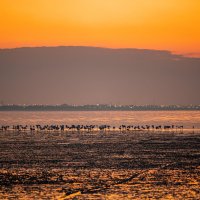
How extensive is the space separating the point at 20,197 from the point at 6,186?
3.71 metres

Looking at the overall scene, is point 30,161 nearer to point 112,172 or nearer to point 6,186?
point 112,172

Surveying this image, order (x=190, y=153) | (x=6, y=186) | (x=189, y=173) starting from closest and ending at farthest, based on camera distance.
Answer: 1. (x=6, y=186)
2. (x=189, y=173)
3. (x=190, y=153)

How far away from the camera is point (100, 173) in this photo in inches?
1651

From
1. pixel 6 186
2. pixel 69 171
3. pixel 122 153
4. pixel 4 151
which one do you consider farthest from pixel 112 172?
pixel 4 151

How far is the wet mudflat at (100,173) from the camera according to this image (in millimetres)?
33844

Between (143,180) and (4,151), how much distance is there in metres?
24.4

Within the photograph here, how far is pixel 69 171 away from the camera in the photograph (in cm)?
4322

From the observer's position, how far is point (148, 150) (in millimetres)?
60562

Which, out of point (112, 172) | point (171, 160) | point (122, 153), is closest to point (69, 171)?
point (112, 172)

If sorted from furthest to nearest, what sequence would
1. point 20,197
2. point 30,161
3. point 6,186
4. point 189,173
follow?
point 30,161 → point 189,173 → point 6,186 → point 20,197

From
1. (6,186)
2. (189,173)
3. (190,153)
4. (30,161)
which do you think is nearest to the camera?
(6,186)

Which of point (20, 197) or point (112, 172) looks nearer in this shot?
point (20, 197)

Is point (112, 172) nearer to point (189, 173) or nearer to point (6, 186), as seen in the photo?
point (189, 173)

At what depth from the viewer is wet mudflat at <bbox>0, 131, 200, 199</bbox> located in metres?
33.8
